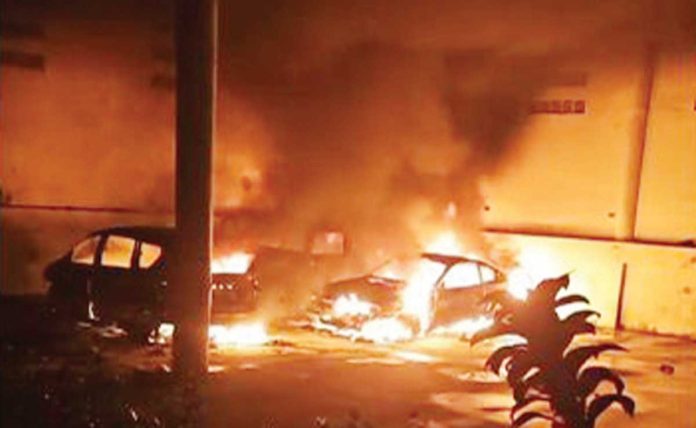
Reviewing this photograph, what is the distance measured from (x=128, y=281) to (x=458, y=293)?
5174 millimetres

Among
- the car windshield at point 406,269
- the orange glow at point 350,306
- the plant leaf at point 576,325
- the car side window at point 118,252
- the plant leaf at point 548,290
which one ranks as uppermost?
the plant leaf at point 548,290

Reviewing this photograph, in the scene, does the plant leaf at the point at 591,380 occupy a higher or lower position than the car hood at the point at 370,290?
higher

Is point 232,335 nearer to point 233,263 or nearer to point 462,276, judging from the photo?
point 233,263

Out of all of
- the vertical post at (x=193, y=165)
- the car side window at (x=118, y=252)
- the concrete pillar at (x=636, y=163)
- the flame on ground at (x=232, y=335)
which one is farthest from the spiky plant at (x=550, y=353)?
the concrete pillar at (x=636, y=163)

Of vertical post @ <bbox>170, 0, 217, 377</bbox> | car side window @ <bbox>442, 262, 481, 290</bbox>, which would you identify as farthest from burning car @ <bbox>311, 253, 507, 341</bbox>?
vertical post @ <bbox>170, 0, 217, 377</bbox>

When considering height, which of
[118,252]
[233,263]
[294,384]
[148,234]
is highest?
[148,234]

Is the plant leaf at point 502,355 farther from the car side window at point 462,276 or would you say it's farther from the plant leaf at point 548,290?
the car side window at point 462,276

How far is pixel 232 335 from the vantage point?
13039 mm

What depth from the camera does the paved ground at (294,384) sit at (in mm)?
8523

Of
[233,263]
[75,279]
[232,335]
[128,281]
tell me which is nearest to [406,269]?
[233,263]

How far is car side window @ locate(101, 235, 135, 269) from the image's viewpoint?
12.5 meters

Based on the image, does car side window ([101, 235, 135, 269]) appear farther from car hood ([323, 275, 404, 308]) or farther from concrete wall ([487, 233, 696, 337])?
concrete wall ([487, 233, 696, 337])

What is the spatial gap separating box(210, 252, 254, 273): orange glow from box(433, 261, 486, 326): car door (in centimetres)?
307

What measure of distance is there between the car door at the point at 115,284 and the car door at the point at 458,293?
4754 mm
